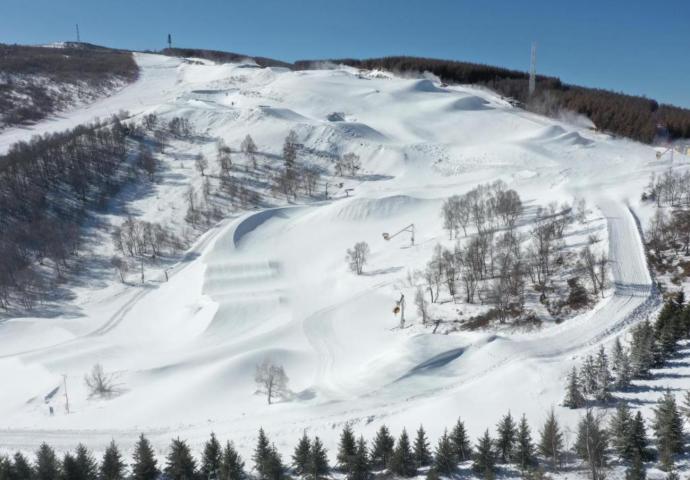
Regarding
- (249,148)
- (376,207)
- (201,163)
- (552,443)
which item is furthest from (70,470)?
(249,148)

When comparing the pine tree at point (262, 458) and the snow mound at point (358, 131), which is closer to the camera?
the pine tree at point (262, 458)

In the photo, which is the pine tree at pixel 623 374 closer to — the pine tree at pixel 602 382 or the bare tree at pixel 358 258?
the pine tree at pixel 602 382

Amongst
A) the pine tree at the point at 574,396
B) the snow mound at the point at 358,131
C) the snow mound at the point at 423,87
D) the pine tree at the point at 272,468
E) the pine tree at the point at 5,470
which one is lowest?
the pine tree at the point at 272,468

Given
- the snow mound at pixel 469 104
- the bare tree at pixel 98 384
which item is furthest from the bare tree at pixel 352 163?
the bare tree at pixel 98 384

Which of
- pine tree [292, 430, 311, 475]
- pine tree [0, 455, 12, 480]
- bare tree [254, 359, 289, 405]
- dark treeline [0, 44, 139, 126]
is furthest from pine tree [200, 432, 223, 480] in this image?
dark treeline [0, 44, 139, 126]

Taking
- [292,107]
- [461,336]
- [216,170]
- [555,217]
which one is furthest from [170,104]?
[461,336]

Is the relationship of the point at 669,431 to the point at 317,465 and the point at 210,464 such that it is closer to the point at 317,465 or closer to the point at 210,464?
the point at 317,465

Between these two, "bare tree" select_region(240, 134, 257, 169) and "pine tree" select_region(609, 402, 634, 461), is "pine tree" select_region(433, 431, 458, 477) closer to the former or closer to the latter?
"pine tree" select_region(609, 402, 634, 461)
